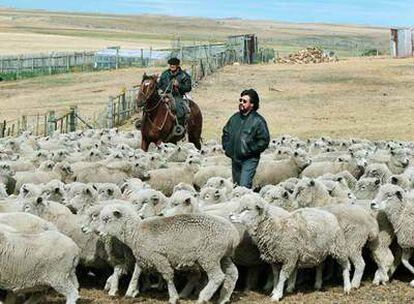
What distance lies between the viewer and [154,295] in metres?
10.3

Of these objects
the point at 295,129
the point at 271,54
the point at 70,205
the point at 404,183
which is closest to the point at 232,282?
the point at 70,205

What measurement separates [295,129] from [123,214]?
20.9 m

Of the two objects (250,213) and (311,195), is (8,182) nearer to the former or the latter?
(311,195)

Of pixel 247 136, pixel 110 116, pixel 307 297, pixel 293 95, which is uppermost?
pixel 293 95

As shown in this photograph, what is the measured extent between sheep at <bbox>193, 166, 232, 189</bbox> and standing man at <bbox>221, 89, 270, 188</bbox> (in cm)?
200

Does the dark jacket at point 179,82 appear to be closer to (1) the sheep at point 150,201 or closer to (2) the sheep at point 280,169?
(2) the sheep at point 280,169

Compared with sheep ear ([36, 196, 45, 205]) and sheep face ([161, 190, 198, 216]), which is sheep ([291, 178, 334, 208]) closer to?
sheep face ([161, 190, 198, 216])

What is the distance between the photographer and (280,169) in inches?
633

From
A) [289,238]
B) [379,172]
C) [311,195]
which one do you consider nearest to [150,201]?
[289,238]

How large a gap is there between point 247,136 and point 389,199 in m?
2.61

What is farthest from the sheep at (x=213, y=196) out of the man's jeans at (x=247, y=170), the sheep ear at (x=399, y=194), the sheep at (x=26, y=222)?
the sheep at (x=26, y=222)

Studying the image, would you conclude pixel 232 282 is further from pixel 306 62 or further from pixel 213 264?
pixel 306 62

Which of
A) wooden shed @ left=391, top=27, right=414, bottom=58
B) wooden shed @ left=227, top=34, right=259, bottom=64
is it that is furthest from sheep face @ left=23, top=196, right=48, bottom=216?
wooden shed @ left=227, top=34, right=259, bottom=64

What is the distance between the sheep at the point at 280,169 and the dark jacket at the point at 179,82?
4074mm
